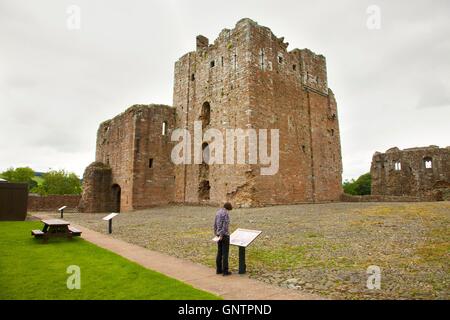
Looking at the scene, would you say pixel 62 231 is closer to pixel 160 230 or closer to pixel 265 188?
pixel 160 230

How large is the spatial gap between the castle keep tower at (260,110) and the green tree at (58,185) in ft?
131

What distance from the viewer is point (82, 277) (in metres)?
5.43

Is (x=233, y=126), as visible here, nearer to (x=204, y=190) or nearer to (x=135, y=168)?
(x=204, y=190)

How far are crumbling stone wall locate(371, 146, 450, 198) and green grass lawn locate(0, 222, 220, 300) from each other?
1239 inches

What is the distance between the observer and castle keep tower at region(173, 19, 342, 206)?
20.0 meters

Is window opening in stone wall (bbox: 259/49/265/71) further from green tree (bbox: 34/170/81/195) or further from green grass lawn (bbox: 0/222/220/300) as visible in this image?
green tree (bbox: 34/170/81/195)

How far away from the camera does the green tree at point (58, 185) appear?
182 feet

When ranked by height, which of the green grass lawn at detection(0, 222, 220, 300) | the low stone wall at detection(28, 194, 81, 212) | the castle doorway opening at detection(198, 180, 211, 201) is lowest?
the green grass lawn at detection(0, 222, 220, 300)

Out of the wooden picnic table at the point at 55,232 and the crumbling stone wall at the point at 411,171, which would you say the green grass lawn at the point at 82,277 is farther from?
the crumbling stone wall at the point at 411,171

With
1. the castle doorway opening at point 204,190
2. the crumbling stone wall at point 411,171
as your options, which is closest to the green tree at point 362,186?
the crumbling stone wall at point 411,171

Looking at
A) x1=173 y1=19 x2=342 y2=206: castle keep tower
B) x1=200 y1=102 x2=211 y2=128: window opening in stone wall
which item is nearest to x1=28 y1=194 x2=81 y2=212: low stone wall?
x1=173 y1=19 x2=342 y2=206: castle keep tower

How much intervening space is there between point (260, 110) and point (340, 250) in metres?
14.0

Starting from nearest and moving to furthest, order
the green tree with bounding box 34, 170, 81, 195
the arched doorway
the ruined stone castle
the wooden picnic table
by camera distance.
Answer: the wooden picnic table, the ruined stone castle, the arched doorway, the green tree with bounding box 34, 170, 81, 195
